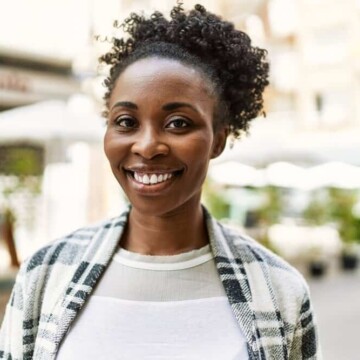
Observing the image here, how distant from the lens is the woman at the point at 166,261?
1341 mm

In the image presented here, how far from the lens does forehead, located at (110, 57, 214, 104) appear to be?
1340mm

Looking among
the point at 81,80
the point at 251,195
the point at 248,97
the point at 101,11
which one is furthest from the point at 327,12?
the point at 248,97

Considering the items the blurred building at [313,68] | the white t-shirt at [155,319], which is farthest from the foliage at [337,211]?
the blurred building at [313,68]

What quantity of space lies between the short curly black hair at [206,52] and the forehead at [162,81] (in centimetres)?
3

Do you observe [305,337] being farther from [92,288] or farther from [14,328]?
[14,328]

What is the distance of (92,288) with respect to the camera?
141 cm

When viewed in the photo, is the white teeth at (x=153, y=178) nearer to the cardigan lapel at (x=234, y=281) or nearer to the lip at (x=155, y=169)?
the lip at (x=155, y=169)

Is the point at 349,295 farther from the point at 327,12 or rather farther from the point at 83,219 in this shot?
the point at 327,12

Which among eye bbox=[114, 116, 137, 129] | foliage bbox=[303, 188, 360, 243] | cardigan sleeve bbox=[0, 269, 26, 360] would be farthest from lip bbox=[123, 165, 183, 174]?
foliage bbox=[303, 188, 360, 243]

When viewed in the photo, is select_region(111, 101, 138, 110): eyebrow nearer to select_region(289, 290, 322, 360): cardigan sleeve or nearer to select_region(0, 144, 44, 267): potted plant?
select_region(289, 290, 322, 360): cardigan sleeve

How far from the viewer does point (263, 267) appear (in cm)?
150

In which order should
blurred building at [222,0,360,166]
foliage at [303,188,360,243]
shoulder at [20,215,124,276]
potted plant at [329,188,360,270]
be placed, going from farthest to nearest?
blurred building at [222,0,360,166] → potted plant at [329,188,360,270] → foliage at [303,188,360,243] → shoulder at [20,215,124,276]

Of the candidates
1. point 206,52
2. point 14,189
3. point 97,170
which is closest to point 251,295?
point 206,52

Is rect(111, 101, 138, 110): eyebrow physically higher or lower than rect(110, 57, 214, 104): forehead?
lower
